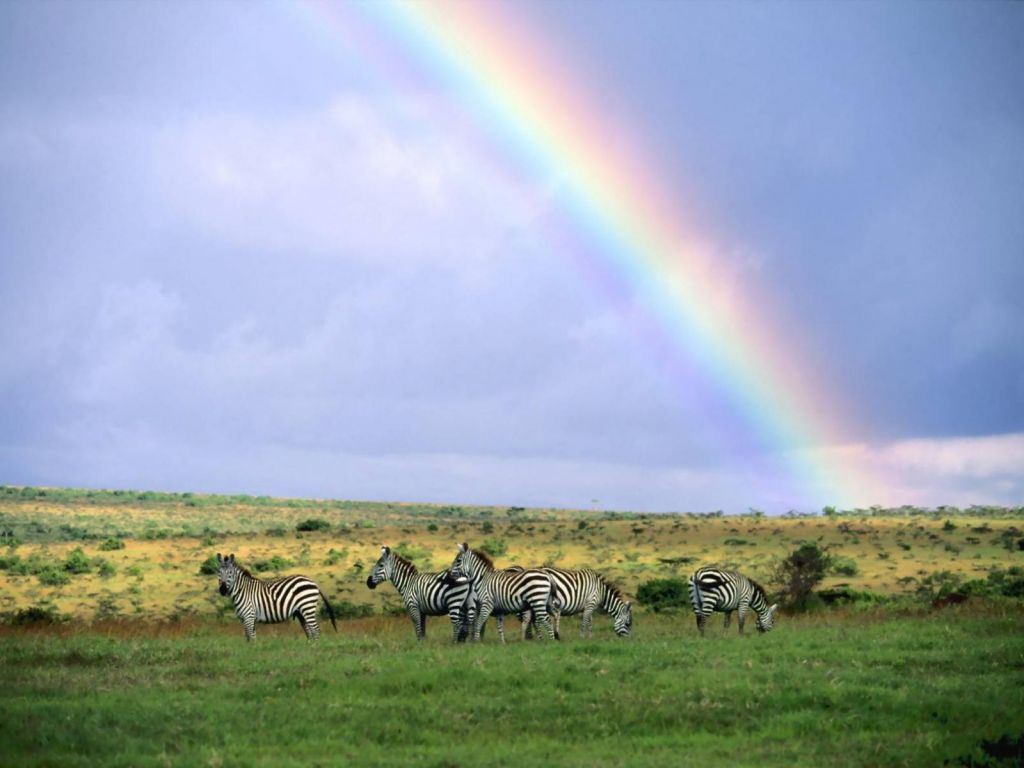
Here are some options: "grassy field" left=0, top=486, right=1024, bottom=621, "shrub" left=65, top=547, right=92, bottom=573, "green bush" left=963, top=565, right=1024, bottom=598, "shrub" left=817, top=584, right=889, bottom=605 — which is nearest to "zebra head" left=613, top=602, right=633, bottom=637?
"shrub" left=817, top=584, right=889, bottom=605

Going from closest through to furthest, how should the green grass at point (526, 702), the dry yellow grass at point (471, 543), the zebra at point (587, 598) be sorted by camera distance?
the green grass at point (526, 702)
the zebra at point (587, 598)
the dry yellow grass at point (471, 543)

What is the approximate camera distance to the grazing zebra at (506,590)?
93.8 feet

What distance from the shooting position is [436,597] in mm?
29516

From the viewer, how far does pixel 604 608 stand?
30938mm

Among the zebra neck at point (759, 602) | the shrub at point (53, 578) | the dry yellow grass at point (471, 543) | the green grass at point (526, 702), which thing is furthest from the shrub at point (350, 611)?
the shrub at point (53, 578)

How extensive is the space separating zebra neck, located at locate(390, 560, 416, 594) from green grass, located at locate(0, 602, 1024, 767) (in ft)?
13.3

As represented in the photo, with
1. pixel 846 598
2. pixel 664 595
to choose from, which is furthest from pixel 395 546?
pixel 846 598

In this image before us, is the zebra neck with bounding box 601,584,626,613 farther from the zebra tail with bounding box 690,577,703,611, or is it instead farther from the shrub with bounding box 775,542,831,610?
the shrub with bounding box 775,542,831,610

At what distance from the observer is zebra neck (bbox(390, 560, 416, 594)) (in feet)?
A: 100

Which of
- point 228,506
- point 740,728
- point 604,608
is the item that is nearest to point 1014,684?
point 740,728

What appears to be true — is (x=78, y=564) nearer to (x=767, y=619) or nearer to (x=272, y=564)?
(x=272, y=564)

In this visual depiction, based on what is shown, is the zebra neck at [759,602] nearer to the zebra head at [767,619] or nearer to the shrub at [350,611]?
the zebra head at [767,619]

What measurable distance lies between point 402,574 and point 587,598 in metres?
5.02

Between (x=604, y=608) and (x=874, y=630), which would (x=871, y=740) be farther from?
(x=604, y=608)
